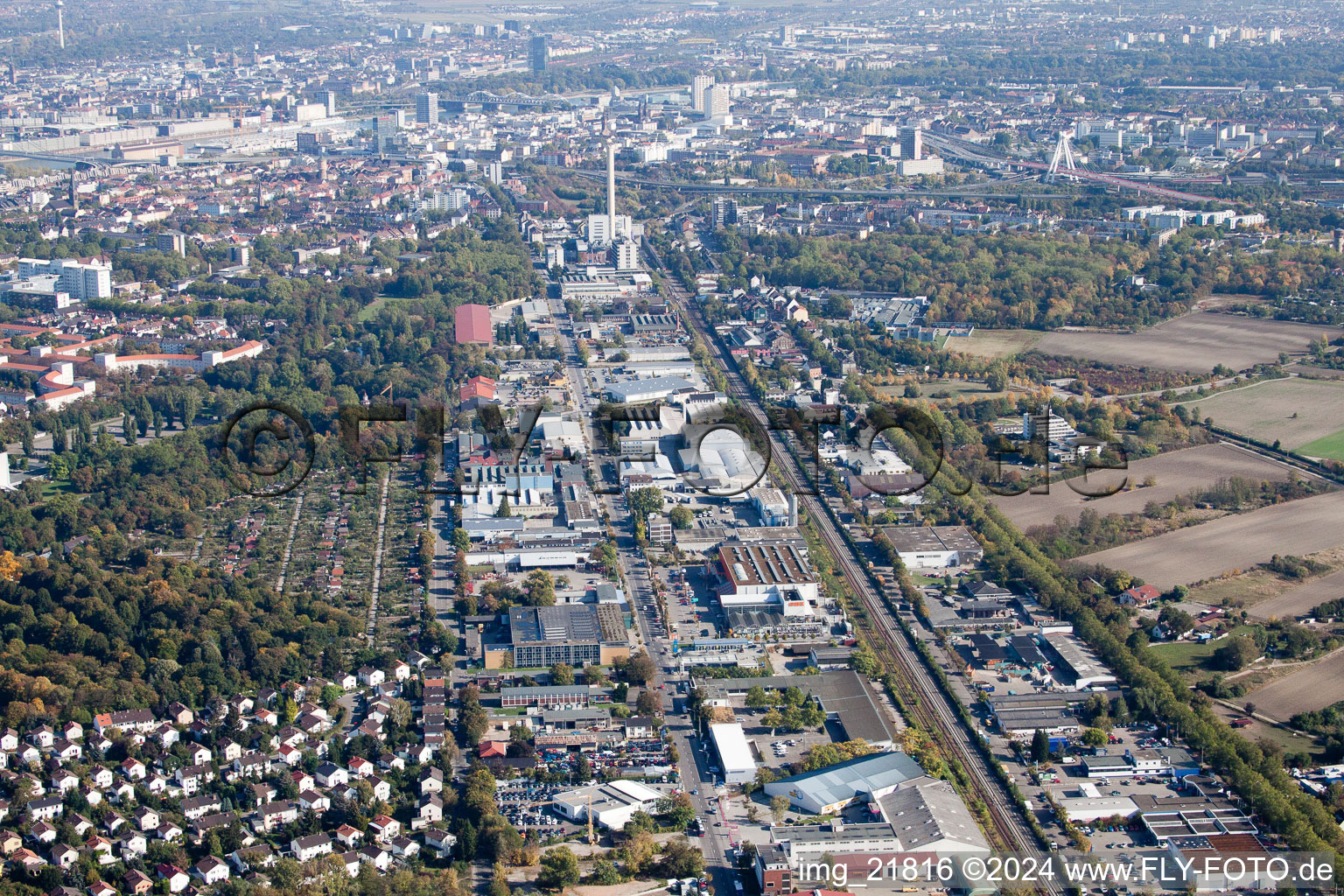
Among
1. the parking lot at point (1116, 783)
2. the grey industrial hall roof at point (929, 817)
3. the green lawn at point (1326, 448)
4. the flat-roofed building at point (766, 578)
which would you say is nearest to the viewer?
the grey industrial hall roof at point (929, 817)

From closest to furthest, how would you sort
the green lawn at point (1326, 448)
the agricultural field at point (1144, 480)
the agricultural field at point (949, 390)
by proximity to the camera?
1. the agricultural field at point (1144, 480)
2. the green lawn at point (1326, 448)
3. the agricultural field at point (949, 390)

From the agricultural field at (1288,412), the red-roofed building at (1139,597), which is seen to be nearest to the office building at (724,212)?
the agricultural field at (1288,412)

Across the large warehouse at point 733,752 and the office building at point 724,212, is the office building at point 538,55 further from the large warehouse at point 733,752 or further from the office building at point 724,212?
the large warehouse at point 733,752

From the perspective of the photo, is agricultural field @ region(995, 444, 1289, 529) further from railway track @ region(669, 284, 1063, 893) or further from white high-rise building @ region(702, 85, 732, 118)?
white high-rise building @ region(702, 85, 732, 118)

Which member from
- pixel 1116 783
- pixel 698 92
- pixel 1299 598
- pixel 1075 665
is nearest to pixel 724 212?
pixel 698 92

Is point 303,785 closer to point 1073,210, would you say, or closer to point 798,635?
point 798,635

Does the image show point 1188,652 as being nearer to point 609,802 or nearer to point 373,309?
point 609,802

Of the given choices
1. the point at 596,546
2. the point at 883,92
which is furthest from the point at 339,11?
the point at 596,546
